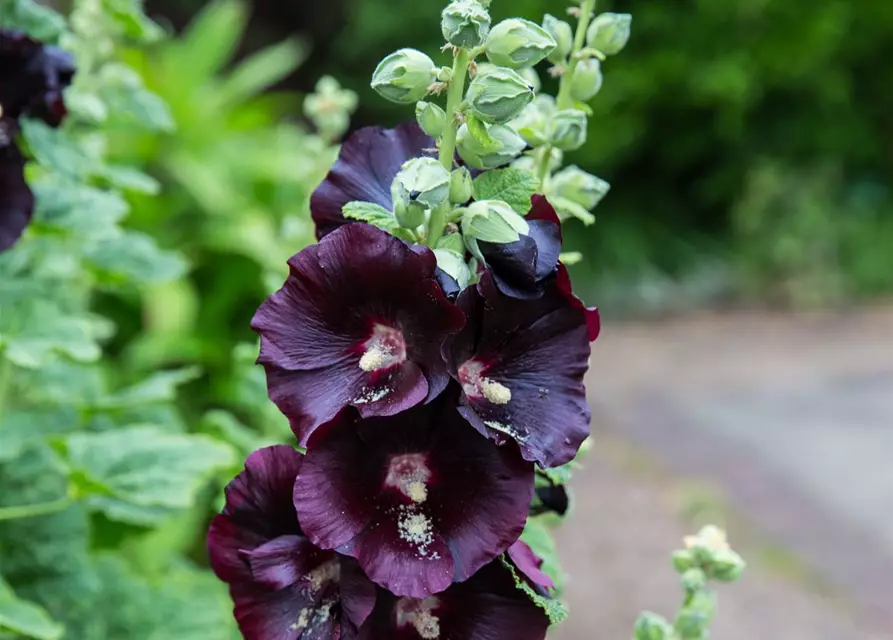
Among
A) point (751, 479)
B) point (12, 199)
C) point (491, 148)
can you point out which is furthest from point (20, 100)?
point (751, 479)

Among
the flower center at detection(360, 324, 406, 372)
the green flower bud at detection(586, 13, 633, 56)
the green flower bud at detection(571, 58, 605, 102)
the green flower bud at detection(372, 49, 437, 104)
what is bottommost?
the flower center at detection(360, 324, 406, 372)

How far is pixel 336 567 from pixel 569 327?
231mm

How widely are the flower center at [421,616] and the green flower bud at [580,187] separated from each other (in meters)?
0.25

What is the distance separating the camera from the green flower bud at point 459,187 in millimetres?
581

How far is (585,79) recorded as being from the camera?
0.76 m

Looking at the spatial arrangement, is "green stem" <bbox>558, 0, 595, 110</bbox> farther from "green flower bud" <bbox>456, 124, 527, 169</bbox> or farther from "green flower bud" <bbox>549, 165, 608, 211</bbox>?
"green flower bud" <bbox>456, 124, 527, 169</bbox>

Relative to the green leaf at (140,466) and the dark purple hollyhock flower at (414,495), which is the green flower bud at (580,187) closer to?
the dark purple hollyhock flower at (414,495)

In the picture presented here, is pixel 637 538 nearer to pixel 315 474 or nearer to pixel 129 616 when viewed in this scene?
pixel 129 616

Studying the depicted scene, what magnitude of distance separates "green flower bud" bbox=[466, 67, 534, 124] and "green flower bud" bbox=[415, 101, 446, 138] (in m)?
0.03

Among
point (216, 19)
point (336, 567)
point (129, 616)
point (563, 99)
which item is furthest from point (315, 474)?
point (216, 19)

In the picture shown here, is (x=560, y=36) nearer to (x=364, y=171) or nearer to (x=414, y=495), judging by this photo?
(x=364, y=171)

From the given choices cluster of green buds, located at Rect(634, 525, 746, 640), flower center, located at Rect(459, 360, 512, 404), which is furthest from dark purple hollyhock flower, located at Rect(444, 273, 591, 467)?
cluster of green buds, located at Rect(634, 525, 746, 640)

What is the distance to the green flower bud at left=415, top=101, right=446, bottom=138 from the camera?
1.93 ft

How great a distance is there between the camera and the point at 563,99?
766mm
